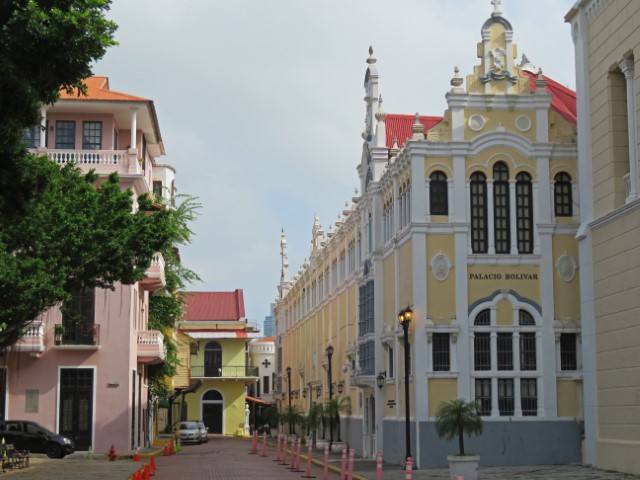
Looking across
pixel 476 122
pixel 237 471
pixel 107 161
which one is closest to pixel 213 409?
pixel 107 161

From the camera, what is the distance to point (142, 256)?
92.4 ft

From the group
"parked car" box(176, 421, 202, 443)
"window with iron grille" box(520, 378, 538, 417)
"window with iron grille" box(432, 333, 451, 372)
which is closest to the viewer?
"window with iron grille" box(520, 378, 538, 417)

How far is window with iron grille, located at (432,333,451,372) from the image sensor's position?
34.7m

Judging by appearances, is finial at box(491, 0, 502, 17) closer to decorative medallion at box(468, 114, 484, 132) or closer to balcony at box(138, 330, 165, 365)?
decorative medallion at box(468, 114, 484, 132)

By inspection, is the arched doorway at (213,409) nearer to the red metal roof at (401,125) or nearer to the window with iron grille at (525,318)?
the red metal roof at (401,125)

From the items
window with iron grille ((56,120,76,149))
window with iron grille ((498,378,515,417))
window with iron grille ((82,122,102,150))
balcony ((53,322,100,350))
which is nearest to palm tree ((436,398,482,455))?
window with iron grille ((498,378,515,417))

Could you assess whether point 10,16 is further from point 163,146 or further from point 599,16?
point 163,146

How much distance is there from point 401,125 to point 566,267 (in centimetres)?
1382

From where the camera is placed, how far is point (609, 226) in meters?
29.4

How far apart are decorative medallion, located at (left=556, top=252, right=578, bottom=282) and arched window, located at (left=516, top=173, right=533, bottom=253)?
1019mm

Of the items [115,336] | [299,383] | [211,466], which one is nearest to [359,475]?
[211,466]

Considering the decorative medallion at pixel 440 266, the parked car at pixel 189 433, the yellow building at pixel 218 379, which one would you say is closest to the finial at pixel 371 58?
the decorative medallion at pixel 440 266

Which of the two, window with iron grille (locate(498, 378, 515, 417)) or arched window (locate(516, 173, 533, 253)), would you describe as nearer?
window with iron grille (locate(498, 378, 515, 417))

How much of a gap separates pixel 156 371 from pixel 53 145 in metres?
14.4
